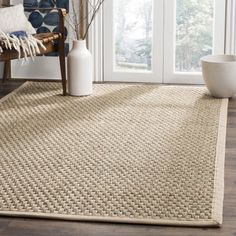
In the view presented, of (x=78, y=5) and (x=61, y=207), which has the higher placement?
(x=78, y=5)

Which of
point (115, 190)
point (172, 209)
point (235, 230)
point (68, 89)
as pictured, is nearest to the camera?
point (235, 230)

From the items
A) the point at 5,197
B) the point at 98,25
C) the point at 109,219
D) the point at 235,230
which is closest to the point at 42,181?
the point at 5,197

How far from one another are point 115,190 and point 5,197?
18.2 inches

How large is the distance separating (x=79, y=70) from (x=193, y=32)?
103 centimetres

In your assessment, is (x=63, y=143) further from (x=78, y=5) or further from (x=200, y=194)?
(x=78, y=5)

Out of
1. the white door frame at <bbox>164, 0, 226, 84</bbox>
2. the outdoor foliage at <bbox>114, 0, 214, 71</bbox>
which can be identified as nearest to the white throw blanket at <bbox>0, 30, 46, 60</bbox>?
the outdoor foliage at <bbox>114, 0, 214, 71</bbox>

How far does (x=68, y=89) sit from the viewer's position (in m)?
4.62

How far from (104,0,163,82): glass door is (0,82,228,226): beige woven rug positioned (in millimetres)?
437

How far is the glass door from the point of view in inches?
195

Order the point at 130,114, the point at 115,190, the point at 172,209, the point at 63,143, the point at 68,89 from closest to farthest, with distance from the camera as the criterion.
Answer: the point at 172,209, the point at 115,190, the point at 63,143, the point at 130,114, the point at 68,89

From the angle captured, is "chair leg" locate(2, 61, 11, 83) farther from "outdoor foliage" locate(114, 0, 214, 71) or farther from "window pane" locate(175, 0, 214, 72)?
"window pane" locate(175, 0, 214, 72)

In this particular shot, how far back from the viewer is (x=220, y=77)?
14.0 ft

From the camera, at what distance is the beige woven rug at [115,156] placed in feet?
8.11

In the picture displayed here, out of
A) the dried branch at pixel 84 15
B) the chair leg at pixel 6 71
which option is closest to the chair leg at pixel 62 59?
the dried branch at pixel 84 15
